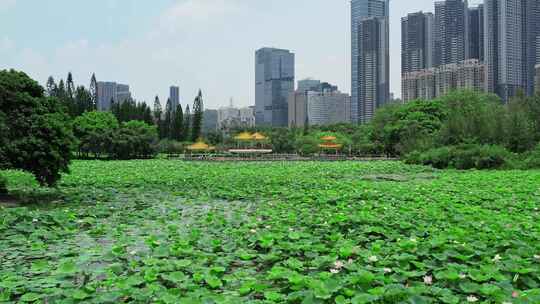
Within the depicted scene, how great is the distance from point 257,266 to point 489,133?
1745 cm

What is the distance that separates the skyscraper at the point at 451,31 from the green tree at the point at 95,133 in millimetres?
43247

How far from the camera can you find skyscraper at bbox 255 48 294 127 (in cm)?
10806

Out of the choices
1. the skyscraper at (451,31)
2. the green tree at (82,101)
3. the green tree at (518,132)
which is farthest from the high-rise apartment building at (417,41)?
the green tree at (518,132)

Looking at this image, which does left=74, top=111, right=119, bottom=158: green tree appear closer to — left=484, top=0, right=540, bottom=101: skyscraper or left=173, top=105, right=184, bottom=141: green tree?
left=173, top=105, right=184, bottom=141: green tree

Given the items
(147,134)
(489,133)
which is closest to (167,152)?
(147,134)

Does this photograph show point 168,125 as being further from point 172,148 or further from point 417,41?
point 417,41

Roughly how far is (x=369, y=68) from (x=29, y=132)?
69381 mm

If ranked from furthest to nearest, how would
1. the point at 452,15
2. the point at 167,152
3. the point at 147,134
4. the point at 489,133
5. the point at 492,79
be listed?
the point at 452,15
the point at 492,79
the point at 167,152
the point at 147,134
the point at 489,133

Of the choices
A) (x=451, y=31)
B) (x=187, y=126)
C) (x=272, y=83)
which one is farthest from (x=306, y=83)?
(x=187, y=126)

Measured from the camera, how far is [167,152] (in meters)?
39.7

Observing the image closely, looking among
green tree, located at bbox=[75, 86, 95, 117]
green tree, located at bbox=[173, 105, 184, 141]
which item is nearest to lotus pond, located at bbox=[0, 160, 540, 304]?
green tree, located at bbox=[75, 86, 95, 117]

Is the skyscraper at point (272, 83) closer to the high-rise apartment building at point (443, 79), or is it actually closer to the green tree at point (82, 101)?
the high-rise apartment building at point (443, 79)

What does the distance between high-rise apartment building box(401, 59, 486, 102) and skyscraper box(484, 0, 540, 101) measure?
1168mm

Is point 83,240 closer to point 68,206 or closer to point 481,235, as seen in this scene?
point 68,206
